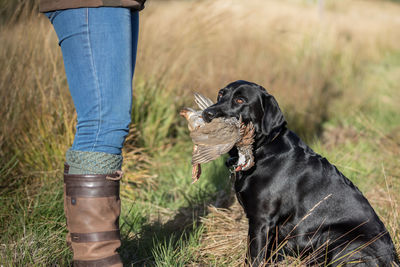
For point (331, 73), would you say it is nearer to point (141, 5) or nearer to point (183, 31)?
point (183, 31)

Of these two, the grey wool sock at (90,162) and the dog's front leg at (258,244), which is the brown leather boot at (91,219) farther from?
the dog's front leg at (258,244)

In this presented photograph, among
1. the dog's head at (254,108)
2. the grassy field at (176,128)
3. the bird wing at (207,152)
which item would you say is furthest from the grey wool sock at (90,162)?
the dog's head at (254,108)

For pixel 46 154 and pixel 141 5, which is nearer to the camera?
pixel 141 5

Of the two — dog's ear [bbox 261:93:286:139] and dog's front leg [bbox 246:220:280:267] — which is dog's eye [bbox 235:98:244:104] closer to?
dog's ear [bbox 261:93:286:139]

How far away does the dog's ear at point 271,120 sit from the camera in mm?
2391

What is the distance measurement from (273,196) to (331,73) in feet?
14.8

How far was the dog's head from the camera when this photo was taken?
94.5 inches

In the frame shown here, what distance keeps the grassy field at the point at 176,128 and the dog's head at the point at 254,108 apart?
0.78 m

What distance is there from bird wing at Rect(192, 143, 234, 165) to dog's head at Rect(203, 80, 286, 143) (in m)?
0.45

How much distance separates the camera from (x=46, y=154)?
Answer: 312cm

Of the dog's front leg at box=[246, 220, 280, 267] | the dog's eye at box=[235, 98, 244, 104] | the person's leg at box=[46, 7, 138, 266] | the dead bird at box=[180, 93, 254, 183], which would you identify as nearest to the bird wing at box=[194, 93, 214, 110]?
the dog's eye at box=[235, 98, 244, 104]

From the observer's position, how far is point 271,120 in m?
2.40

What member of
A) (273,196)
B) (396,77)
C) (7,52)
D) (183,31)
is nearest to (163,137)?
(183,31)

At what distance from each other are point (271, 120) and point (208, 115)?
398 mm
